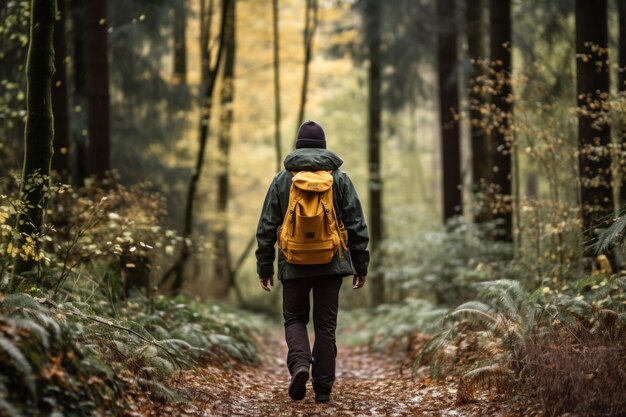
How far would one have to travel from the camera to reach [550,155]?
29.6 feet

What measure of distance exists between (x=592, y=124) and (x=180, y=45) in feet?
39.9

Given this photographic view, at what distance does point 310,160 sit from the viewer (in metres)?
5.75

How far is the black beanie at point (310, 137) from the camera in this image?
5.97 meters

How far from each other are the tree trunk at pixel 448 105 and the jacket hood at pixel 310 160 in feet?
31.2

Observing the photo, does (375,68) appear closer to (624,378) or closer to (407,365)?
(407,365)

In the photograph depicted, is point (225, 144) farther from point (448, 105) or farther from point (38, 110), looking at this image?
point (38, 110)

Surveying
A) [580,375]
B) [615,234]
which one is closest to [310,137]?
[615,234]

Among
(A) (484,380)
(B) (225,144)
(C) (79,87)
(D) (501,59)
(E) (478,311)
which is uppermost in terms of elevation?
(C) (79,87)

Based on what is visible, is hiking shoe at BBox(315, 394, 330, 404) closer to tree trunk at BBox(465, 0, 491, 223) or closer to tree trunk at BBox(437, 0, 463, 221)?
tree trunk at BBox(465, 0, 491, 223)

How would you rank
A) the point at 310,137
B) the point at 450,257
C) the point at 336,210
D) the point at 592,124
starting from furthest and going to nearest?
the point at 450,257 → the point at 592,124 → the point at 310,137 → the point at 336,210

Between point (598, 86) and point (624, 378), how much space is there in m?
4.71

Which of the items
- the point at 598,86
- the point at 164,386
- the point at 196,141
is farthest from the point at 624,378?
the point at 196,141

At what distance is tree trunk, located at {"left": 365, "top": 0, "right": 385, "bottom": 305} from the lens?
1694 cm

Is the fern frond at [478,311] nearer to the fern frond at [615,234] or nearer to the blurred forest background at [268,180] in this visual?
the blurred forest background at [268,180]
